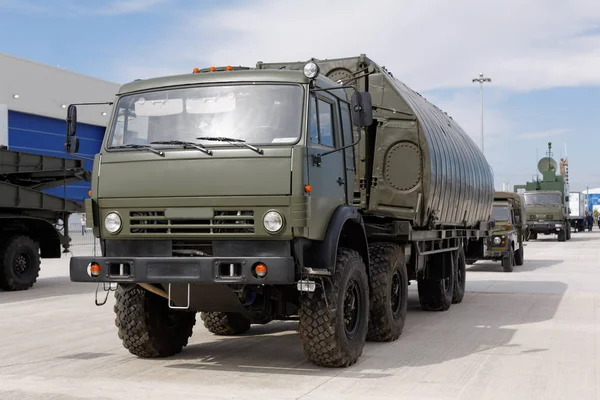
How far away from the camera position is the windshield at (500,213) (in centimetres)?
2250

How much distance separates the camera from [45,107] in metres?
41.6

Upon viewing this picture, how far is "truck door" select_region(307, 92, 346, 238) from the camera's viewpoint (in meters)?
7.15

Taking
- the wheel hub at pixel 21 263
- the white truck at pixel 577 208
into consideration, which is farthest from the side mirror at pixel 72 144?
the white truck at pixel 577 208

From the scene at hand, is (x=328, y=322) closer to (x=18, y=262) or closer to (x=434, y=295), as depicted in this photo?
(x=434, y=295)

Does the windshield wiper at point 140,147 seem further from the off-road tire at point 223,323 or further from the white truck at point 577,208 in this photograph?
the white truck at point 577,208

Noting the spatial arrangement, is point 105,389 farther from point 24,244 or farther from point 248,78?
point 24,244

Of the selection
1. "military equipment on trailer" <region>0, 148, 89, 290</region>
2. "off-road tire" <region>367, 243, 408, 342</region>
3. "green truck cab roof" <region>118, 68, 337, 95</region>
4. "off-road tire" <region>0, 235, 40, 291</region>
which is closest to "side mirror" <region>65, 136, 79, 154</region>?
"green truck cab roof" <region>118, 68, 337, 95</region>

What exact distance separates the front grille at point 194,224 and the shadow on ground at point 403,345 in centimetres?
138

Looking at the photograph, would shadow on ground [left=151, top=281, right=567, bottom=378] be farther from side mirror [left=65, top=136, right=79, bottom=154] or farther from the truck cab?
the truck cab

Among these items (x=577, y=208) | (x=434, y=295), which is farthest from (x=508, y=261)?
(x=577, y=208)

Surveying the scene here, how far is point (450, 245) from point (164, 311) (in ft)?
18.9

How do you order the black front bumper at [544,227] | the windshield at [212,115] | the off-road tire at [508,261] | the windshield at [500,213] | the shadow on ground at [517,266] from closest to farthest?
the windshield at [212,115] → the off-road tire at [508,261] → the shadow on ground at [517,266] → the windshield at [500,213] → the black front bumper at [544,227]

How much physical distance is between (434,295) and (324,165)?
5.37 m

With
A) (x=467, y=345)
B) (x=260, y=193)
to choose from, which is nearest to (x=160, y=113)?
(x=260, y=193)
